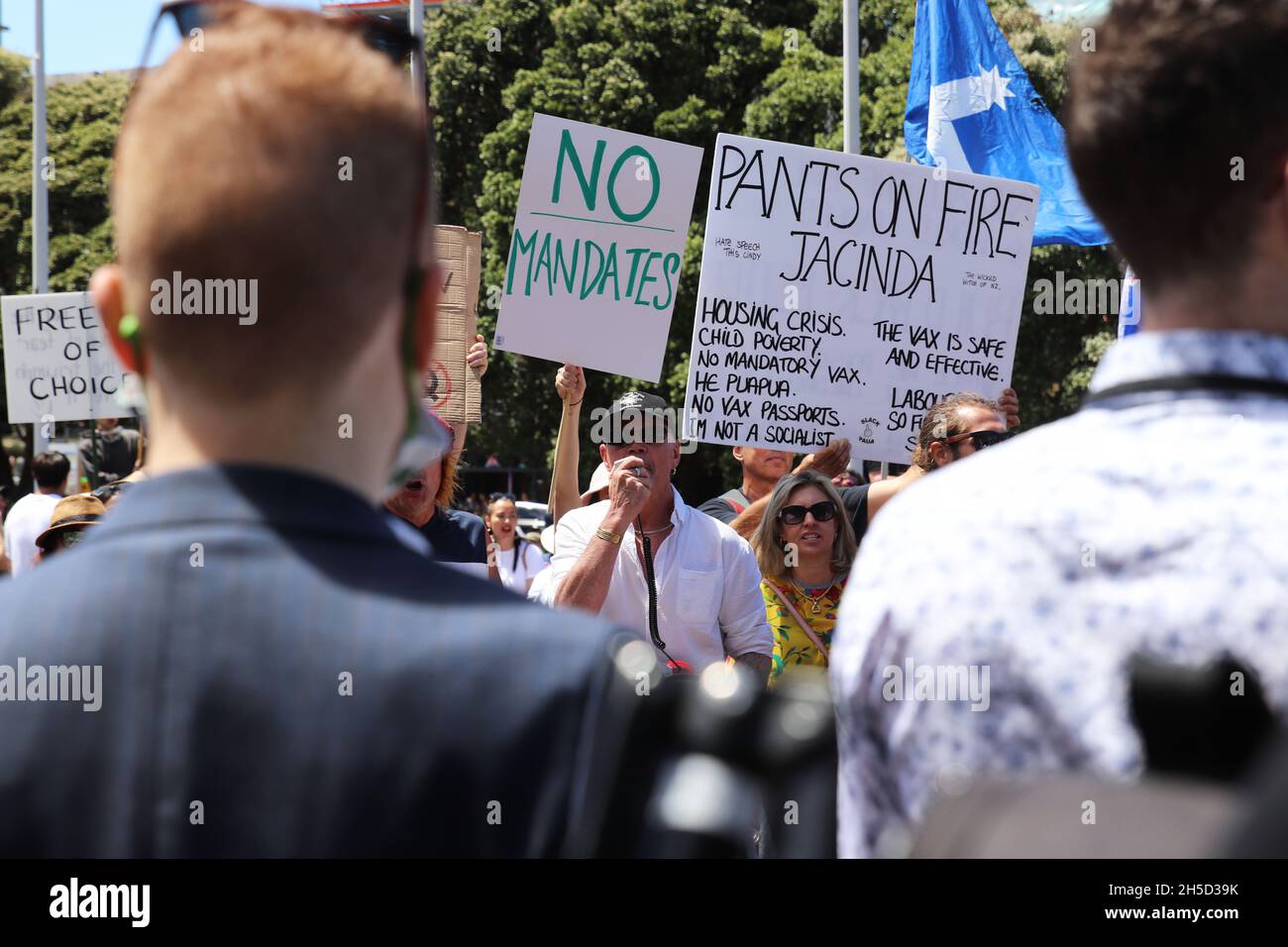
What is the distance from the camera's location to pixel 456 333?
257 inches

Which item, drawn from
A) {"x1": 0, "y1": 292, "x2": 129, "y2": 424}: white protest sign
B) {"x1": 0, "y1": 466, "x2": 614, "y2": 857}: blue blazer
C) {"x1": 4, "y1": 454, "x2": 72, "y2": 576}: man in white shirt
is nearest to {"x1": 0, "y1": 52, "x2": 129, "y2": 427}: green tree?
{"x1": 0, "y1": 292, "x2": 129, "y2": 424}: white protest sign

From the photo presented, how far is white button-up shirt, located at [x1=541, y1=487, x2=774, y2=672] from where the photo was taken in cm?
454

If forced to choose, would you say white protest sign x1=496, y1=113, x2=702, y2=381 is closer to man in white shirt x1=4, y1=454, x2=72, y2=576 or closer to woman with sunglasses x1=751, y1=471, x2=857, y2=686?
woman with sunglasses x1=751, y1=471, x2=857, y2=686

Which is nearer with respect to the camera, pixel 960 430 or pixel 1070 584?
pixel 1070 584

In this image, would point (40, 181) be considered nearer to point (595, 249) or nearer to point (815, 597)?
point (595, 249)

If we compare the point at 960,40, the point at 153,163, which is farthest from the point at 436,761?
the point at 960,40

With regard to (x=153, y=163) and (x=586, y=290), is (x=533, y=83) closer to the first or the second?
(x=586, y=290)

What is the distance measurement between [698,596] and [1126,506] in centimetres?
333

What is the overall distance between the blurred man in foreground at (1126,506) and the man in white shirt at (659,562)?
305 cm

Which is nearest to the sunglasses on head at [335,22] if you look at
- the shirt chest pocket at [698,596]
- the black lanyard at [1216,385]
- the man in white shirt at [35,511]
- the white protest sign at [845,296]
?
the black lanyard at [1216,385]

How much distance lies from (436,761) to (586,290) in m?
5.57

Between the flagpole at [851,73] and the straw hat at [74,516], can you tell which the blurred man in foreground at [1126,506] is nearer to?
the straw hat at [74,516]

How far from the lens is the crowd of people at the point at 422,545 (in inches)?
40.1

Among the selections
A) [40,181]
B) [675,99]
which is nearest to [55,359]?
[40,181]
